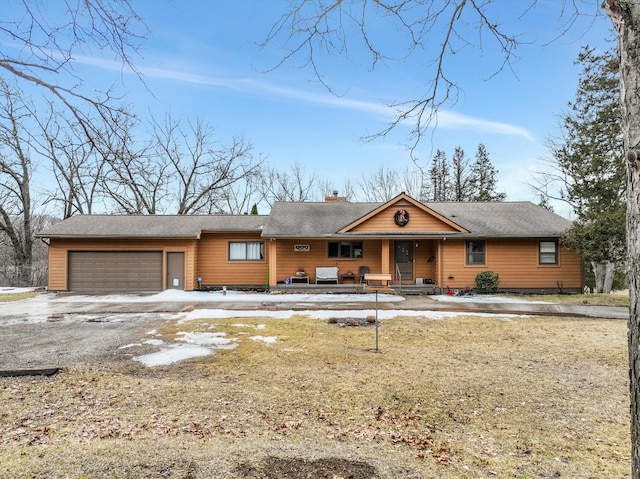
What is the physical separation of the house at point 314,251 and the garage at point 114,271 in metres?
0.05

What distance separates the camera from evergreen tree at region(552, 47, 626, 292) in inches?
582

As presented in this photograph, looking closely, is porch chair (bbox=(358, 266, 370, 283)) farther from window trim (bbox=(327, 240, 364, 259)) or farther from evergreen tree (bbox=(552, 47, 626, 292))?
evergreen tree (bbox=(552, 47, 626, 292))

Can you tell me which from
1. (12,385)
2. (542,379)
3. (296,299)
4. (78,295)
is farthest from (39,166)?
(542,379)

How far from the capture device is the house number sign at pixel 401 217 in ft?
57.0

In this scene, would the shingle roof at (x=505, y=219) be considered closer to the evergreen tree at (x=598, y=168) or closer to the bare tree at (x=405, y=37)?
the evergreen tree at (x=598, y=168)

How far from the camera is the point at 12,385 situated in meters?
4.88

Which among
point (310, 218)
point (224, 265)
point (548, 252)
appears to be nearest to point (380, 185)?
point (310, 218)

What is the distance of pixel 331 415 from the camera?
13.1 feet

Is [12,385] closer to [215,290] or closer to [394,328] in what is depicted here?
[394,328]

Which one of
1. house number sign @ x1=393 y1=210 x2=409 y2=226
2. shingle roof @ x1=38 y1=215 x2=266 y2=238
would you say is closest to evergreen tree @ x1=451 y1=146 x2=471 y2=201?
house number sign @ x1=393 y1=210 x2=409 y2=226

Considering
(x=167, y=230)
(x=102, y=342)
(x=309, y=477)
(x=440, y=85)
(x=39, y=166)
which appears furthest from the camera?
(x=39, y=166)

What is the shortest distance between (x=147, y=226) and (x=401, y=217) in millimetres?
12703

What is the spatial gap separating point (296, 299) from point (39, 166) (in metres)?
21.2

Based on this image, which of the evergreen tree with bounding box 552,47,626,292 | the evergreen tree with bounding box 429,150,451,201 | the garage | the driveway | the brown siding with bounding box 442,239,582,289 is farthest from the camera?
the evergreen tree with bounding box 429,150,451,201
